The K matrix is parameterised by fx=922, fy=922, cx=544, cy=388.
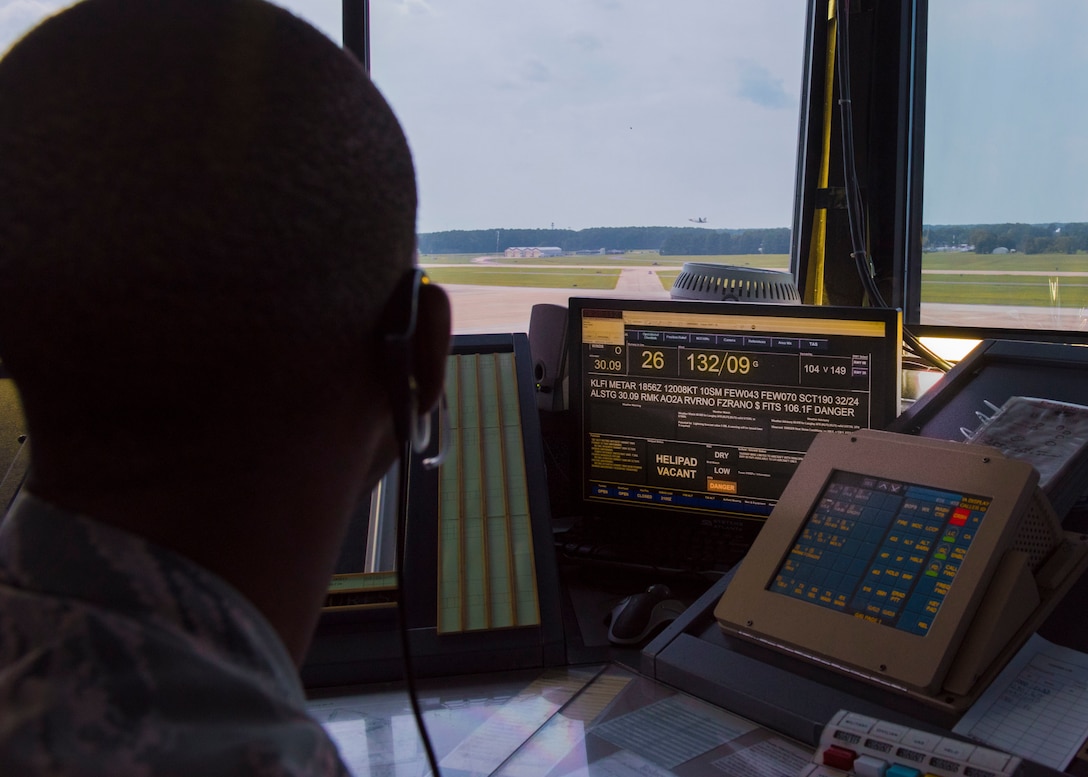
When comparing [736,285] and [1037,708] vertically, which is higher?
[736,285]

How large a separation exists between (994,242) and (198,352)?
2322mm

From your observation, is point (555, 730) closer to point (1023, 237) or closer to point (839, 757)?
point (839, 757)

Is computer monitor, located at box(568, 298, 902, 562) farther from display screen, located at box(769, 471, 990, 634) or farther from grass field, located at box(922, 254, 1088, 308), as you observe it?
grass field, located at box(922, 254, 1088, 308)

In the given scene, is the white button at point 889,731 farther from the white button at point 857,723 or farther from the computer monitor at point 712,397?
the computer monitor at point 712,397

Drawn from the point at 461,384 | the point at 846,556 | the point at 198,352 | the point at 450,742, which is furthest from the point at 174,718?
the point at 461,384

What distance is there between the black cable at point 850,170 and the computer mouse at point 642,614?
1.14 metres

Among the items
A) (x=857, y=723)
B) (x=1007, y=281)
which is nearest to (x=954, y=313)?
(x=1007, y=281)

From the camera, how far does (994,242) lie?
7.63 feet

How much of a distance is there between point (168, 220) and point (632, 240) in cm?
241

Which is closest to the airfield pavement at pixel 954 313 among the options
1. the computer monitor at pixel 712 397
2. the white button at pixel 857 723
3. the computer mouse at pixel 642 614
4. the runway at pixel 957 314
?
the runway at pixel 957 314

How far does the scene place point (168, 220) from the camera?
414 millimetres

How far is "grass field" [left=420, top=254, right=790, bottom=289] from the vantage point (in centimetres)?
200

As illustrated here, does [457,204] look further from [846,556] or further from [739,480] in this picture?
[846,556]

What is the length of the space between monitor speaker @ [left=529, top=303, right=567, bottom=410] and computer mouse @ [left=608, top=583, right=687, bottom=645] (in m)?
0.44
